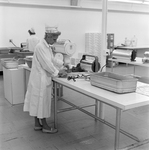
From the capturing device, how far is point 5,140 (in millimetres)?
2596

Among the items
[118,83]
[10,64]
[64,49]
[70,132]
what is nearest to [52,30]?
[64,49]

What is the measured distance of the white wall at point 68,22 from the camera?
22.2 feet

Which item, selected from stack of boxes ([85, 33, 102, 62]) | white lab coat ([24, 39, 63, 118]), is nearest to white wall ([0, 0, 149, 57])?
stack of boxes ([85, 33, 102, 62])

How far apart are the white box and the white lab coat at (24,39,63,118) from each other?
3.96 ft

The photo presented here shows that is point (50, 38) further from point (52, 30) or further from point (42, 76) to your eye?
point (42, 76)

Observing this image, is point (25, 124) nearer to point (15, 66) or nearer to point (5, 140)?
point (5, 140)

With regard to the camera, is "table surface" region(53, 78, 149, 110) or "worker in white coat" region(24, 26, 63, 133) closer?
"table surface" region(53, 78, 149, 110)

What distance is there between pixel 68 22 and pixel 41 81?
18.9ft

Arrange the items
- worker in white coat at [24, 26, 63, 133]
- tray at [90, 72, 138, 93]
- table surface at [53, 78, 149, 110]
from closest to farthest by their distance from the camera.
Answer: table surface at [53, 78, 149, 110] < tray at [90, 72, 138, 93] < worker in white coat at [24, 26, 63, 133]

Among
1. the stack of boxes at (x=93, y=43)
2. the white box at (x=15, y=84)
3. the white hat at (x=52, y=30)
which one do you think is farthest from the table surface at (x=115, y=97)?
the stack of boxes at (x=93, y=43)

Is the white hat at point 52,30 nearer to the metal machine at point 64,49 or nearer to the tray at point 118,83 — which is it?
the metal machine at point 64,49

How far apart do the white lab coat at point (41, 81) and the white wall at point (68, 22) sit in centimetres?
287

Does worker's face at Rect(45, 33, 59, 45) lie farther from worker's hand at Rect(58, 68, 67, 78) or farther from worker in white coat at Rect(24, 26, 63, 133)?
worker's hand at Rect(58, 68, 67, 78)

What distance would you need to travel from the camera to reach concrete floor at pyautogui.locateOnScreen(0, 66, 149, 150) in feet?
8.11
